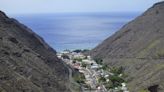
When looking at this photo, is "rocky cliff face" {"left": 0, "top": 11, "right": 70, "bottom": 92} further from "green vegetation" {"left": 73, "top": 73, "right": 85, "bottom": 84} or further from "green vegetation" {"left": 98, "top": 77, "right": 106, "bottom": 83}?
"green vegetation" {"left": 98, "top": 77, "right": 106, "bottom": 83}

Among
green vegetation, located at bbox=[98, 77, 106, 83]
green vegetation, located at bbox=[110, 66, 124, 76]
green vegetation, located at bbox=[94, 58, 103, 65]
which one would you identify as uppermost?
green vegetation, located at bbox=[110, 66, 124, 76]

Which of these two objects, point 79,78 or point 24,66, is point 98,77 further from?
point 24,66

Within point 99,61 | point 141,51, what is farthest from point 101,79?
point 99,61

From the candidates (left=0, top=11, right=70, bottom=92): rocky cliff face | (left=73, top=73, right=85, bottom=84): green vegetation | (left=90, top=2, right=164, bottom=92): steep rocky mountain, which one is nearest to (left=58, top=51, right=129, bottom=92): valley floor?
(left=73, top=73, right=85, bottom=84): green vegetation

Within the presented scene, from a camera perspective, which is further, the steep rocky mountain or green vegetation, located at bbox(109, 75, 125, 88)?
green vegetation, located at bbox(109, 75, 125, 88)

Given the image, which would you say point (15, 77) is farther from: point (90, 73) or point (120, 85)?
point (90, 73)

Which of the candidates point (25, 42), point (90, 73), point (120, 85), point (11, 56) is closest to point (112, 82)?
point (120, 85)
